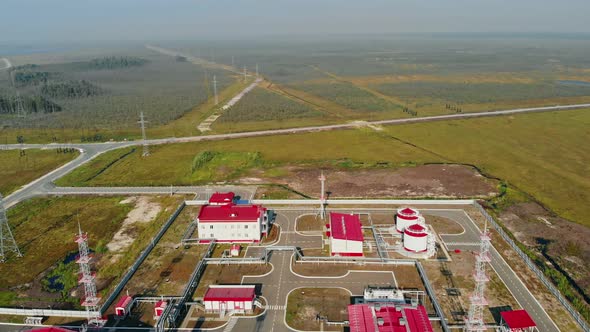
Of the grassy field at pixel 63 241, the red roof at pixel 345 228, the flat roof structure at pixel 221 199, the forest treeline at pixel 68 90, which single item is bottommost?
the grassy field at pixel 63 241

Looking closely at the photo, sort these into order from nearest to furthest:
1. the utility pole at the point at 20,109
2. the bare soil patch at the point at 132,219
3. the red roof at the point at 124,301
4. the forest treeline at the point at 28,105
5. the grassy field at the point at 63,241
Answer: the red roof at the point at 124,301 → the grassy field at the point at 63,241 → the bare soil patch at the point at 132,219 → the utility pole at the point at 20,109 → the forest treeline at the point at 28,105

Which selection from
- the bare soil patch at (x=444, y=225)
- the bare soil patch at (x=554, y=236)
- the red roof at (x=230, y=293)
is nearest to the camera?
the red roof at (x=230, y=293)

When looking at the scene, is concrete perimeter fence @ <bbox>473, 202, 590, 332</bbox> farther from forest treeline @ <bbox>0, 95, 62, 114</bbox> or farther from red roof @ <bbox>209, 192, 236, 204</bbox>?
forest treeline @ <bbox>0, 95, 62, 114</bbox>

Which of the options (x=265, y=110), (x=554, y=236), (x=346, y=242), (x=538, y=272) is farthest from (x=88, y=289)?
(x=265, y=110)

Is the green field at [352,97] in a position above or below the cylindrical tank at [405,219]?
above

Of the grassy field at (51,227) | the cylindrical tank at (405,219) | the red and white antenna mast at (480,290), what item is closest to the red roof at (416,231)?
the cylindrical tank at (405,219)

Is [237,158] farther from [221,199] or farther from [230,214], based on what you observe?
[230,214]

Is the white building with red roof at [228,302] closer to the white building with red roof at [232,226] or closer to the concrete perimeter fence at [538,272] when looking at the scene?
the white building with red roof at [232,226]
